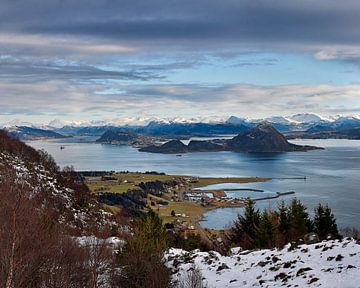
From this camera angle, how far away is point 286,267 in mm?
13062

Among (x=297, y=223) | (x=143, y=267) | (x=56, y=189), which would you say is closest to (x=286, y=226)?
(x=297, y=223)

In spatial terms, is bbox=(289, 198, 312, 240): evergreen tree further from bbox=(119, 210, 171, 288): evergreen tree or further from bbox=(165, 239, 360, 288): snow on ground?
bbox=(119, 210, 171, 288): evergreen tree

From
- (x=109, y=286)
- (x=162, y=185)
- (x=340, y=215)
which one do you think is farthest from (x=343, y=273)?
(x=162, y=185)

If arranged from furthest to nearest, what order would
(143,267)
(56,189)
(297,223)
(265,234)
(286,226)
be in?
1. (56,189)
2. (286,226)
3. (297,223)
4. (265,234)
5. (143,267)

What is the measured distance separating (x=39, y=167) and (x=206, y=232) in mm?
18805

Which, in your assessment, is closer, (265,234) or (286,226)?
(265,234)

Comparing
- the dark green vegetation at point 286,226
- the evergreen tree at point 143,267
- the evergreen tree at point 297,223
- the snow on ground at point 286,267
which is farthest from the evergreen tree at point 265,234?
the evergreen tree at point 143,267

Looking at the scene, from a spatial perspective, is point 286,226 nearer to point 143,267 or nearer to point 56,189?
point 143,267

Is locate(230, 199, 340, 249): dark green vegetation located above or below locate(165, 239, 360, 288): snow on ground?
below

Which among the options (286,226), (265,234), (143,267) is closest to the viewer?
(143,267)

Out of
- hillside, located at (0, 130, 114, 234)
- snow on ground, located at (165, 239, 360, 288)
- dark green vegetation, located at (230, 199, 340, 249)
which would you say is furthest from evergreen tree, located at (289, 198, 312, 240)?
hillside, located at (0, 130, 114, 234)

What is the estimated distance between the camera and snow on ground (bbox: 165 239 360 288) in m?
11.3

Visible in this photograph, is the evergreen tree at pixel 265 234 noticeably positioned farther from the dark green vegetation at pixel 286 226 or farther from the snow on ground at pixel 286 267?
the snow on ground at pixel 286 267

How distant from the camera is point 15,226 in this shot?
8.34m
